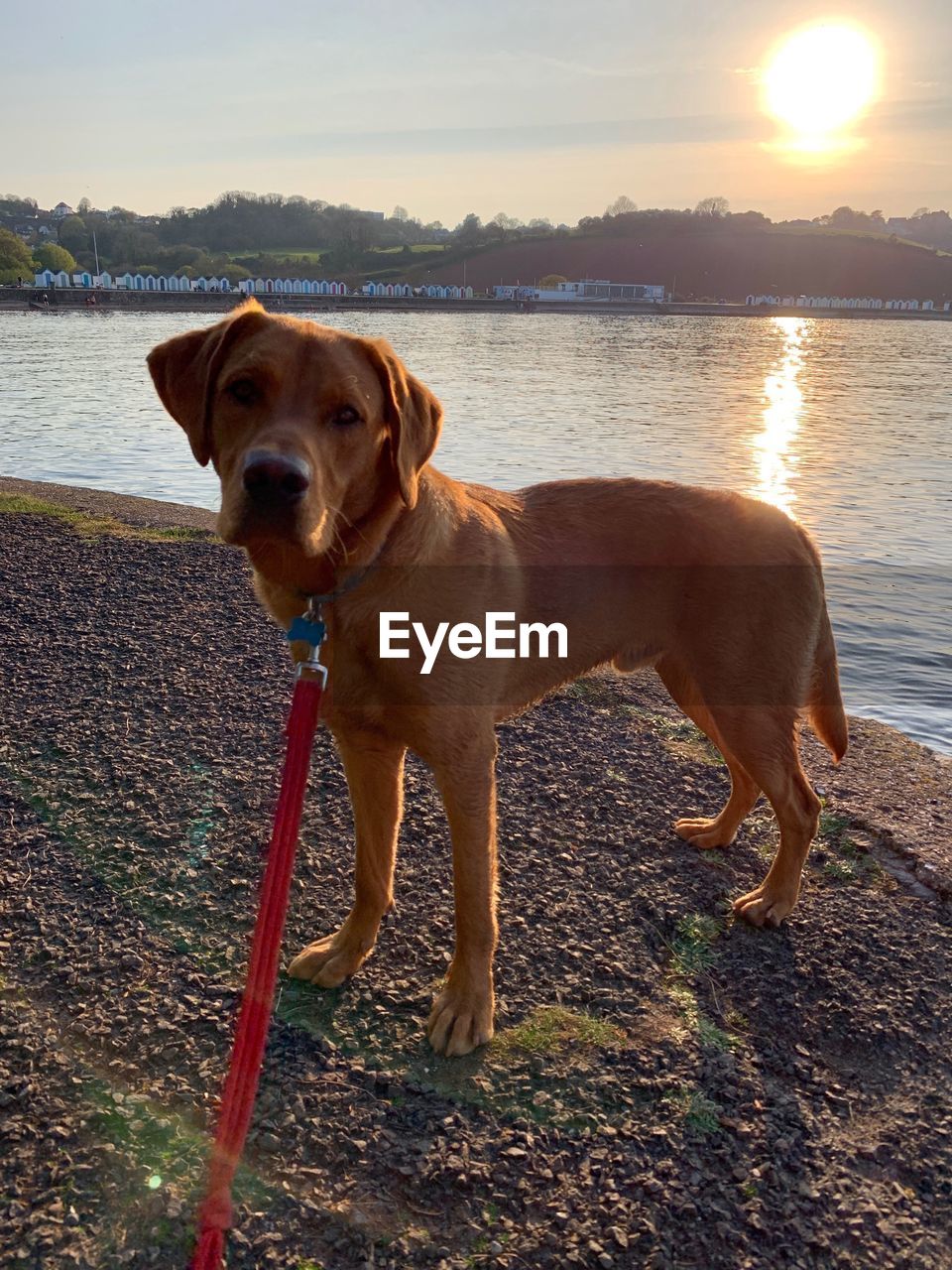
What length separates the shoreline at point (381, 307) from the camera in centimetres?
12175

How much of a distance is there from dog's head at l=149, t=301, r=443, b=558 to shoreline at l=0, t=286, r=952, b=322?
303ft

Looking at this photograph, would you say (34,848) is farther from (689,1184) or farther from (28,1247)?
(689,1184)

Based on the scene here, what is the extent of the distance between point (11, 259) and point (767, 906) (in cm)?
15283

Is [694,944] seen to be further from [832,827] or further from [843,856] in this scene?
[832,827]

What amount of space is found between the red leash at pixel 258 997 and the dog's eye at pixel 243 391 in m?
1.01

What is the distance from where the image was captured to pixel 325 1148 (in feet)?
9.41

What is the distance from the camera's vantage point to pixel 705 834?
15.5 feet

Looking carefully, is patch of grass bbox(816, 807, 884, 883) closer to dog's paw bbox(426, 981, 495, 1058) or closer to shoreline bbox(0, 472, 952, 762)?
dog's paw bbox(426, 981, 495, 1058)

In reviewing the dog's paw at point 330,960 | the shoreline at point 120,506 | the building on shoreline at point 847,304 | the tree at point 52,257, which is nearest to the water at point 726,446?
the shoreline at point 120,506

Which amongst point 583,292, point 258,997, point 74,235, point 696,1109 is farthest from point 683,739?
point 74,235

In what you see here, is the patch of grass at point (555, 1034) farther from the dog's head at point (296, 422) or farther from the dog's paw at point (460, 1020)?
the dog's head at point (296, 422)

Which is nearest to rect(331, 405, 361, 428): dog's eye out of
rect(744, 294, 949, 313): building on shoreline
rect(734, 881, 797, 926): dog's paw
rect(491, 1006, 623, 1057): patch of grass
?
rect(491, 1006, 623, 1057): patch of grass

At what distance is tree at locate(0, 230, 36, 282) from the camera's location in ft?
427

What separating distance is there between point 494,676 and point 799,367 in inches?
2221
